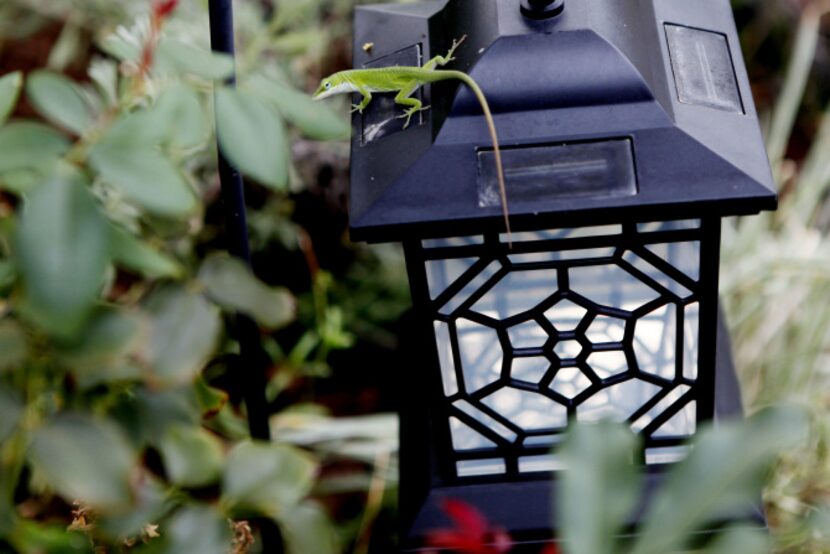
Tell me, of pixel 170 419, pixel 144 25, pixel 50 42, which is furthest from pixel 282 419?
pixel 50 42

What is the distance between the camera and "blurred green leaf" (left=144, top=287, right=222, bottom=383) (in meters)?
0.66

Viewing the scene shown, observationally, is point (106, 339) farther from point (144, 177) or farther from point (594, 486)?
point (594, 486)

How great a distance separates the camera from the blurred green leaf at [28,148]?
0.62m

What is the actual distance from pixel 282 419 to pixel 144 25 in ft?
2.52

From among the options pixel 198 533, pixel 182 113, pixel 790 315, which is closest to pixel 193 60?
pixel 182 113

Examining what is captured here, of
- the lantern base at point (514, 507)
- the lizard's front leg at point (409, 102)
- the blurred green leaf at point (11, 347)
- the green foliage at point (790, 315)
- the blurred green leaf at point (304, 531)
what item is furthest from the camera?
the green foliage at point (790, 315)

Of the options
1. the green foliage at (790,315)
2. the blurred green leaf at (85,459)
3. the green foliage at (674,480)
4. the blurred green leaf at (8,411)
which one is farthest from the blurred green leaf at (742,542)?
the green foliage at (790,315)

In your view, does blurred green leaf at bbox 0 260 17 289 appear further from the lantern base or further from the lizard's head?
the lantern base

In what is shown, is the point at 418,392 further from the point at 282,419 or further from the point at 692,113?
the point at 692,113

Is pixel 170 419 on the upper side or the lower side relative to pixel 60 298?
lower

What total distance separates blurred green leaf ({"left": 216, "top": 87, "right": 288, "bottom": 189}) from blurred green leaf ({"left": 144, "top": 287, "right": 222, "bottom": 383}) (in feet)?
0.41

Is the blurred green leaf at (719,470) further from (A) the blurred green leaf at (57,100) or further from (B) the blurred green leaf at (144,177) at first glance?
(A) the blurred green leaf at (57,100)

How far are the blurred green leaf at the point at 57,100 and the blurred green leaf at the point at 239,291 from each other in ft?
0.50

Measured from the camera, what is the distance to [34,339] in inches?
28.3
